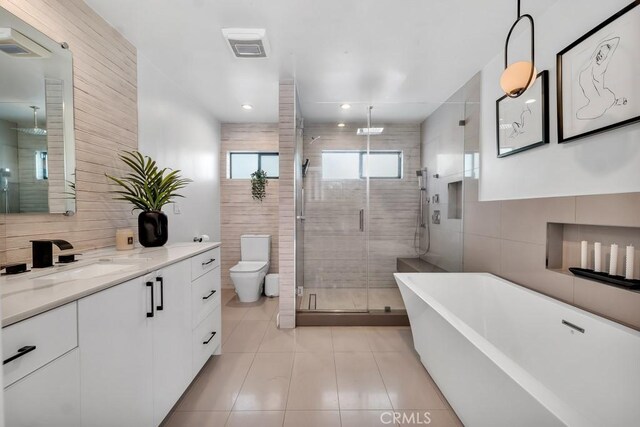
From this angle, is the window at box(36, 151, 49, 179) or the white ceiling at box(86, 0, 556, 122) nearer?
the window at box(36, 151, 49, 179)

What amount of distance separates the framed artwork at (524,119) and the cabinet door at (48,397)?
281cm

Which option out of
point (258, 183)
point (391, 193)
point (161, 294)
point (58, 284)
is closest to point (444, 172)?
point (391, 193)

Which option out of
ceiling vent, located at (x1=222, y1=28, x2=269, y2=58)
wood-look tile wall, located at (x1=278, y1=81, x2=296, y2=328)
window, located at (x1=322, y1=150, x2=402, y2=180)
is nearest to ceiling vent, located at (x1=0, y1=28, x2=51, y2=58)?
ceiling vent, located at (x1=222, y1=28, x2=269, y2=58)

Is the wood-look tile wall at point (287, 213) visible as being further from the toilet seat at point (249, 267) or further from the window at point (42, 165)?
the window at point (42, 165)

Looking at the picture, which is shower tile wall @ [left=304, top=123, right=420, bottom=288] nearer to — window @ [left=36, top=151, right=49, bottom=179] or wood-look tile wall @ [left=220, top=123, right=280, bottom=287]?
wood-look tile wall @ [left=220, top=123, right=280, bottom=287]

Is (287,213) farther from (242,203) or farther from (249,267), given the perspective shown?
(242,203)

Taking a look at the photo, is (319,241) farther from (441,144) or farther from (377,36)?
(377,36)

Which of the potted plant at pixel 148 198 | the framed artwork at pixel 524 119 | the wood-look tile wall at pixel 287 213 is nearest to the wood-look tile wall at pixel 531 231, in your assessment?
the framed artwork at pixel 524 119

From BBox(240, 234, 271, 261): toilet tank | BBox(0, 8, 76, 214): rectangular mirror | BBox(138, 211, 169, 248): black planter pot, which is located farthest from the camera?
BBox(240, 234, 271, 261): toilet tank

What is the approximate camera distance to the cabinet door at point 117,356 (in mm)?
994

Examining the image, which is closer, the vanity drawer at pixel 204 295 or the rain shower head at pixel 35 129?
the rain shower head at pixel 35 129

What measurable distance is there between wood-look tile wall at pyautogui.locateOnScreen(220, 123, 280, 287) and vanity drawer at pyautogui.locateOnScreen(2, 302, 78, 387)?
313 centimetres

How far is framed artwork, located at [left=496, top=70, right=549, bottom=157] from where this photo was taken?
1.89 metres

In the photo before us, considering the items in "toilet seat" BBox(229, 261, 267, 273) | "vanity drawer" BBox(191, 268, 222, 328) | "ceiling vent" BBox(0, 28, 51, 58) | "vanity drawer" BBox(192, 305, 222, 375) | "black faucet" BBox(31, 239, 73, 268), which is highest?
"ceiling vent" BBox(0, 28, 51, 58)
